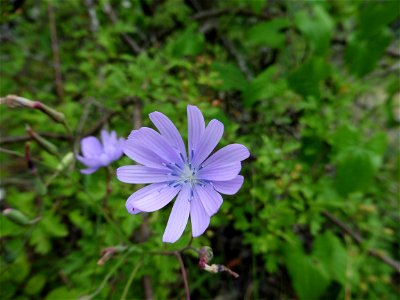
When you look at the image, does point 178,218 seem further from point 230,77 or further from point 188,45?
point 188,45

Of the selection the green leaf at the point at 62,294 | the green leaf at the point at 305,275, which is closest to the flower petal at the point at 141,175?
the green leaf at the point at 62,294

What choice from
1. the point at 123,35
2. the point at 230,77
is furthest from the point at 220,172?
the point at 123,35

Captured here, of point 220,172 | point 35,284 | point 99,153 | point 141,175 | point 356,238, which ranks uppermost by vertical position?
point 99,153

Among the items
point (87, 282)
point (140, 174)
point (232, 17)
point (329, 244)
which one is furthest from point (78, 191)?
point (232, 17)

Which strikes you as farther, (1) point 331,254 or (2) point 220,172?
(1) point 331,254

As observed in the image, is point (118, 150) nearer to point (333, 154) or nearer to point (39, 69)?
point (333, 154)

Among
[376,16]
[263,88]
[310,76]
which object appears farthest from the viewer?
[376,16]

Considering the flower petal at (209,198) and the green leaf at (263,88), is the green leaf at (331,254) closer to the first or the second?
the green leaf at (263,88)
